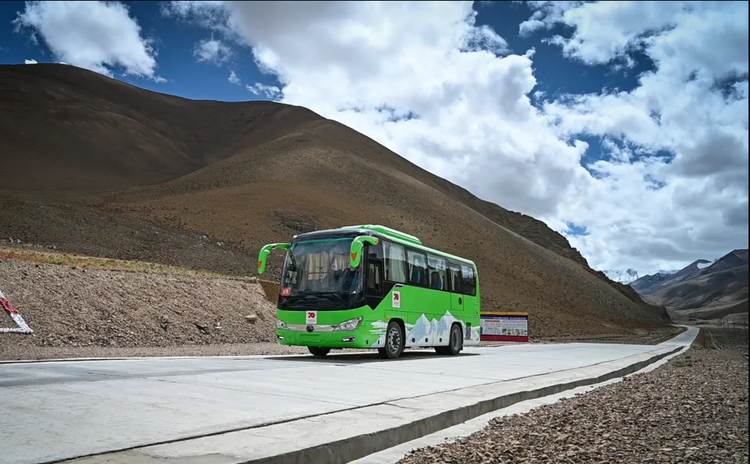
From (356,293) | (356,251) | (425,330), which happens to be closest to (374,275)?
(356,293)

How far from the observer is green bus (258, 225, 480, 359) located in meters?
15.2

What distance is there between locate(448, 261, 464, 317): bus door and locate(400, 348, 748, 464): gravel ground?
1052 cm

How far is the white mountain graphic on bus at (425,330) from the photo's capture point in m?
15.8

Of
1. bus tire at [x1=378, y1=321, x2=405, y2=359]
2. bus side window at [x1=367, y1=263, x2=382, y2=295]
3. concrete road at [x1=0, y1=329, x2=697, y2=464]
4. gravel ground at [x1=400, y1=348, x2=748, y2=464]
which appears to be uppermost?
bus side window at [x1=367, y1=263, x2=382, y2=295]

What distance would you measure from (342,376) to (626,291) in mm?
124449

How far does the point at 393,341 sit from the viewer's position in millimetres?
16672

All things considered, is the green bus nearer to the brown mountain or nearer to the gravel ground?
the gravel ground

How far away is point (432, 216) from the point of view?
86.3 meters

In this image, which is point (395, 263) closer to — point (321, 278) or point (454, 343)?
point (321, 278)

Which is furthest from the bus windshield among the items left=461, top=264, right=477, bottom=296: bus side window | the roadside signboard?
the roadside signboard

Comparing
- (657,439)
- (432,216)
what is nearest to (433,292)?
(657,439)

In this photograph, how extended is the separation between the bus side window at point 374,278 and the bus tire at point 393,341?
115 cm

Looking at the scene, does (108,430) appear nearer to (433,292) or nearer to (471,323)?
(433,292)

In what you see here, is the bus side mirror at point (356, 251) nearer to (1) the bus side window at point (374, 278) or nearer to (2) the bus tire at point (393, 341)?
(1) the bus side window at point (374, 278)
